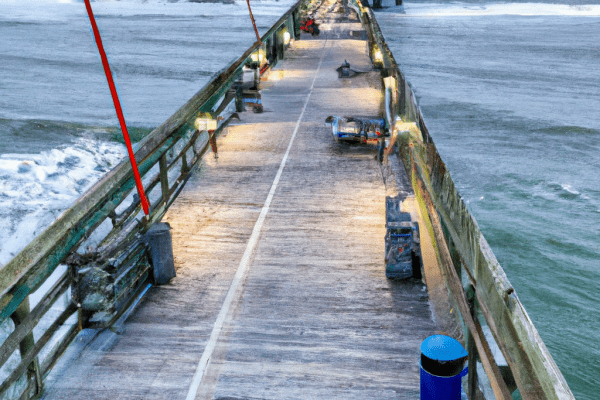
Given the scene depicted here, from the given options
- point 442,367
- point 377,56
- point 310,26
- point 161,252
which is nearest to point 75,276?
point 161,252

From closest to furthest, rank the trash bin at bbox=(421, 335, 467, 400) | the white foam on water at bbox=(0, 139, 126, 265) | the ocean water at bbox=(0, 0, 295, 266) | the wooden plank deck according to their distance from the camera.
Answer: the trash bin at bbox=(421, 335, 467, 400) < the wooden plank deck < the white foam on water at bbox=(0, 139, 126, 265) < the ocean water at bbox=(0, 0, 295, 266)

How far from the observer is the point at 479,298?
670 centimetres

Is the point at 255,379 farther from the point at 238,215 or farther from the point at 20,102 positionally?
the point at 20,102

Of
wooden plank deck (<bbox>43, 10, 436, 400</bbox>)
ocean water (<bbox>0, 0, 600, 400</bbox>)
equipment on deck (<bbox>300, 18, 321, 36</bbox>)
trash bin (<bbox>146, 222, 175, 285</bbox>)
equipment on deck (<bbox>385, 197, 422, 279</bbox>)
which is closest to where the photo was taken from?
wooden plank deck (<bbox>43, 10, 436, 400</bbox>)

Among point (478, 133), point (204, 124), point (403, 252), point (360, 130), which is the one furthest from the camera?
point (478, 133)

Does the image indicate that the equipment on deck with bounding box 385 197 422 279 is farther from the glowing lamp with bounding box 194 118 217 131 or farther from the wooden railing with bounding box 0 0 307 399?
the glowing lamp with bounding box 194 118 217 131

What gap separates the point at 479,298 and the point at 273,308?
373 cm

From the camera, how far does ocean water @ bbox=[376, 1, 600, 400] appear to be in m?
20.6

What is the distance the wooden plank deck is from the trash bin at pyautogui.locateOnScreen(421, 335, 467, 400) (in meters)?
0.94

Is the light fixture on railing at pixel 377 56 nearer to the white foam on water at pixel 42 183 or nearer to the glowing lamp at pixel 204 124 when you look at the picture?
the glowing lamp at pixel 204 124

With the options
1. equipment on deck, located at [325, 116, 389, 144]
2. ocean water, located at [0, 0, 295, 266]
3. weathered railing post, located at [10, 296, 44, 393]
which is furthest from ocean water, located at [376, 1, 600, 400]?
ocean water, located at [0, 0, 295, 266]

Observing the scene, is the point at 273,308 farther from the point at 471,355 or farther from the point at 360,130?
the point at 360,130

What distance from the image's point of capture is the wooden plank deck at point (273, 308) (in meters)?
7.55

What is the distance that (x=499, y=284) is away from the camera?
5.97m
